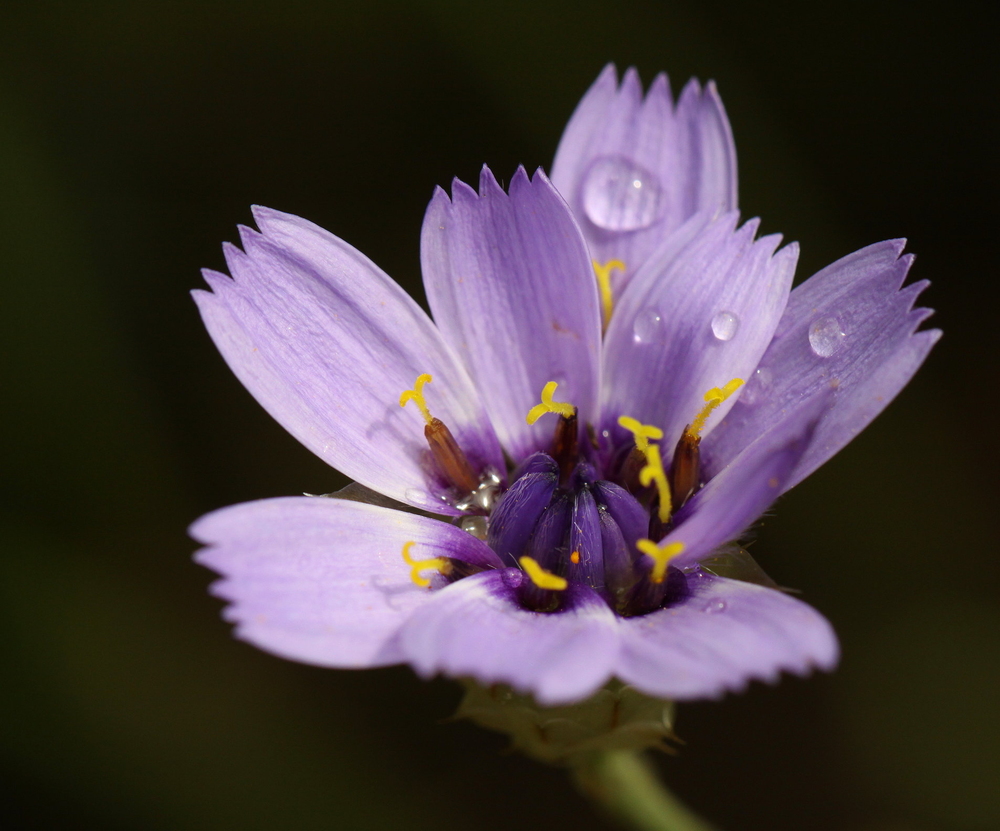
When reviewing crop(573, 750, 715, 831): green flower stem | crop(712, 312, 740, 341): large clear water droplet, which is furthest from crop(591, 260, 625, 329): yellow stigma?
crop(573, 750, 715, 831): green flower stem

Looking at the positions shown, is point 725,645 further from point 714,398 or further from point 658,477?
point 714,398

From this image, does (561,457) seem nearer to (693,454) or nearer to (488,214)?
(693,454)

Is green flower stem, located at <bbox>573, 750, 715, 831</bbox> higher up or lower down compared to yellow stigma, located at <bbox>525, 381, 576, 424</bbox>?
lower down

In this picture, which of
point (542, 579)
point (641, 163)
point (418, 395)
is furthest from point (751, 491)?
point (641, 163)

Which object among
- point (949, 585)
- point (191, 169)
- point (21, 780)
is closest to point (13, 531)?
point (21, 780)

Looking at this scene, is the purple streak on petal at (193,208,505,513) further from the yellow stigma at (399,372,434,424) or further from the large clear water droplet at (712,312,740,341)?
the large clear water droplet at (712,312,740,341)
